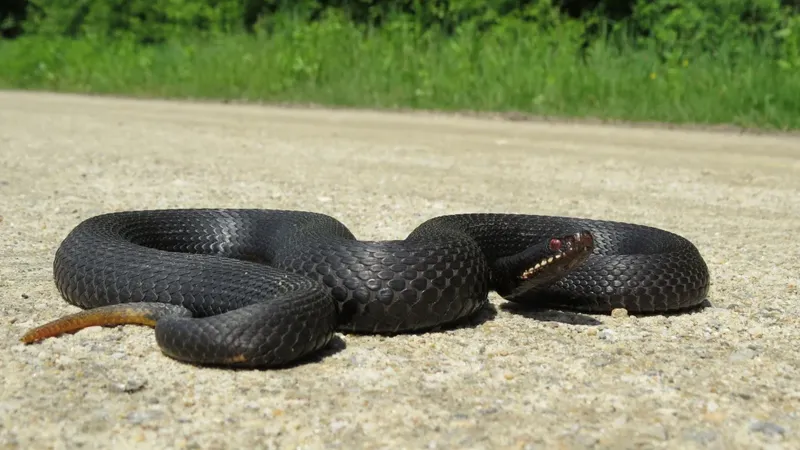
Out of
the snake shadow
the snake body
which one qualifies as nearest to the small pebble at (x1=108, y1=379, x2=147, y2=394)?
the snake body

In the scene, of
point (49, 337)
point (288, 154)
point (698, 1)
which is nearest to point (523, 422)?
point (49, 337)

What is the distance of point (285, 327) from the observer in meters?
3.68

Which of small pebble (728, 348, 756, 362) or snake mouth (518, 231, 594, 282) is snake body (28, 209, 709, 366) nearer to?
snake mouth (518, 231, 594, 282)

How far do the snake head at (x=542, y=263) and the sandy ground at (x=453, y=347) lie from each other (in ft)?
0.59

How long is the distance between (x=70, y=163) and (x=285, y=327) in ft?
21.3

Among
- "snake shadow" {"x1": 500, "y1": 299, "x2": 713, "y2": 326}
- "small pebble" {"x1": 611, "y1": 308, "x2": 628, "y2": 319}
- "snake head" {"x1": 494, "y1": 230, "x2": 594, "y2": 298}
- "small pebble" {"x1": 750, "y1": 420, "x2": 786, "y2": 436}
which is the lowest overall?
"snake shadow" {"x1": 500, "y1": 299, "x2": 713, "y2": 326}

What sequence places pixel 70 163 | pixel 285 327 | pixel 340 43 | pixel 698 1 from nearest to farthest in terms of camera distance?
pixel 285 327 → pixel 70 163 → pixel 698 1 → pixel 340 43

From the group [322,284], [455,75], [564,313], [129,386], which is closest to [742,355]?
[564,313]

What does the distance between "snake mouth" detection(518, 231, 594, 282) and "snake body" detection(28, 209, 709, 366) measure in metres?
0.08

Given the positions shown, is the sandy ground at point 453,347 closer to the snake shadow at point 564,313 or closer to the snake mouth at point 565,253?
the snake shadow at point 564,313

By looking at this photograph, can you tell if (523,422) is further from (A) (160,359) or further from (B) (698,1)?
(B) (698,1)

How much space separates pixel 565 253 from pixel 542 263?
15 cm

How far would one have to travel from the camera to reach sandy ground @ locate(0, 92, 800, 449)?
3.19 metres

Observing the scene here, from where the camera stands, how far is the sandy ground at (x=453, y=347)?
3.19m
